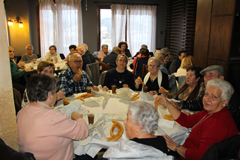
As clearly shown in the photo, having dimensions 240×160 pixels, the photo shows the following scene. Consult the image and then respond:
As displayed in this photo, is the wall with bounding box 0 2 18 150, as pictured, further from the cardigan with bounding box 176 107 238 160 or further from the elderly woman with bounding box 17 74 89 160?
the cardigan with bounding box 176 107 238 160

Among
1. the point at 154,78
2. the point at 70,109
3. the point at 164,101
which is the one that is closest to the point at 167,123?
the point at 164,101

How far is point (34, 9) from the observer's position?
8.34 metres

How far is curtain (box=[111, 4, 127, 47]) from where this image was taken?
836 centimetres

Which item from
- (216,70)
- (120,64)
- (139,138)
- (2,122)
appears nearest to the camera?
(139,138)

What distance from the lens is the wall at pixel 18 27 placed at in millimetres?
7860

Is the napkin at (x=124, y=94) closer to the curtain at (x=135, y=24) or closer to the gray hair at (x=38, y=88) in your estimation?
the gray hair at (x=38, y=88)

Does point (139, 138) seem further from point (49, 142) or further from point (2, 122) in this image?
point (2, 122)

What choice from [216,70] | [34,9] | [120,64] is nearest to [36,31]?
[34,9]

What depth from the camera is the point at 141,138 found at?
136cm

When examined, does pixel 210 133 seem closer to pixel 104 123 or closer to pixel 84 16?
pixel 104 123

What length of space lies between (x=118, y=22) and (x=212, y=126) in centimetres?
748

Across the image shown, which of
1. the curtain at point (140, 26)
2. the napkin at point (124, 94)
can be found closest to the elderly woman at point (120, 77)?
the napkin at point (124, 94)

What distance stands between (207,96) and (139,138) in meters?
0.82

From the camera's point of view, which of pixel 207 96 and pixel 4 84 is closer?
pixel 4 84
